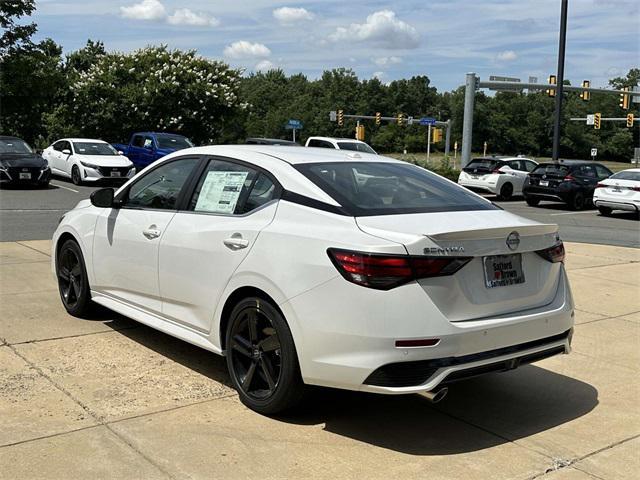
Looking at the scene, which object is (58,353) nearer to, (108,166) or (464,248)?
(464,248)

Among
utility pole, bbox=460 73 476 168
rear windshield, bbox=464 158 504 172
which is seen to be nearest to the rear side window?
rear windshield, bbox=464 158 504 172

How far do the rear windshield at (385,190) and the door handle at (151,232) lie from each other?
1192mm

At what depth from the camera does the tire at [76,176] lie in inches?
891

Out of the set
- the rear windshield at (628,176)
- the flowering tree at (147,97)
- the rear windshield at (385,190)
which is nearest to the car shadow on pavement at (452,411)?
the rear windshield at (385,190)

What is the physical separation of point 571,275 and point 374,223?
6.30m

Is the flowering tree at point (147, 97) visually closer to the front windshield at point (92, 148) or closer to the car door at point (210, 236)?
the front windshield at point (92, 148)

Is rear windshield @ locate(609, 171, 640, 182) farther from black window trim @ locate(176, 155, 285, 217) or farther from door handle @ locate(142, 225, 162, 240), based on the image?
door handle @ locate(142, 225, 162, 240)

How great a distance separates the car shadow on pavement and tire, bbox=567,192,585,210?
18.8m

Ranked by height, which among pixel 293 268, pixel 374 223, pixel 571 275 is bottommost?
pixel 571 275

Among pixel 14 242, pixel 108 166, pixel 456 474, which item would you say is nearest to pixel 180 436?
pixel 456 474

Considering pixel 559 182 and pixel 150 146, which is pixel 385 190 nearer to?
pixel 559 182

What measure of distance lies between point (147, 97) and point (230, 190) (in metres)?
35.2

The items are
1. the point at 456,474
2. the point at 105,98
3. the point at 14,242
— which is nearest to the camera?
the point at 456,474

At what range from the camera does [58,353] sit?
520cm
